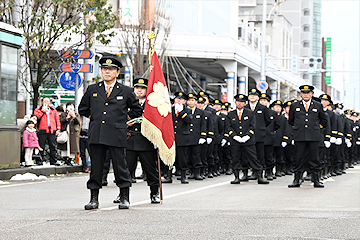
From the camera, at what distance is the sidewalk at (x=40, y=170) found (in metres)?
14.9

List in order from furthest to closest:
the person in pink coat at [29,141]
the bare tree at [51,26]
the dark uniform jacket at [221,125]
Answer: the bare tree at [51,26]
the dark uniform jacket at [221,125]
the person in pink coat at [29,141]

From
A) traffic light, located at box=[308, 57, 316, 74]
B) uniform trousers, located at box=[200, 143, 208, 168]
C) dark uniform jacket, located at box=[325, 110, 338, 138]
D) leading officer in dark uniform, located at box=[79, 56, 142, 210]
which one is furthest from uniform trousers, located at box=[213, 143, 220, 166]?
traffic light, located at box=[308, 57, 316, 74]

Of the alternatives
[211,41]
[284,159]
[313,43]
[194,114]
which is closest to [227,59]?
[211,41]

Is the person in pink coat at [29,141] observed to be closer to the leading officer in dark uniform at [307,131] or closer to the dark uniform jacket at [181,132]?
the dark uniform jacket at [181,132]

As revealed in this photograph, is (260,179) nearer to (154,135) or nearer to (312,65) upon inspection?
(154,135)

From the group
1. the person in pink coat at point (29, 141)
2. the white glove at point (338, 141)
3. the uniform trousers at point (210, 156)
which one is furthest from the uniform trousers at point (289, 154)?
the person in pink coat at point (29, 141)

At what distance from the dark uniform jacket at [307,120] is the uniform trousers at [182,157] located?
252 cm

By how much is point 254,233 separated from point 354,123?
63.0ft

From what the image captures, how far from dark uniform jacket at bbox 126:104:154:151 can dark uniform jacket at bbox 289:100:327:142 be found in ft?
15.3

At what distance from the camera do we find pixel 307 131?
13875mm

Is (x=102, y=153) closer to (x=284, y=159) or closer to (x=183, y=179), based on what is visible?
(x=183, y=179)

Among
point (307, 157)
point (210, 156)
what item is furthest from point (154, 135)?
point (210, 156)

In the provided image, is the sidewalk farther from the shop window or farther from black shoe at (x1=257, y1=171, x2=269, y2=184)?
black shoe at (x1=257, y1=171, x2=269, y2=184)

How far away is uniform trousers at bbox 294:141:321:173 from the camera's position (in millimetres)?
13961
